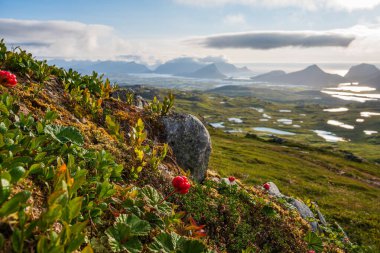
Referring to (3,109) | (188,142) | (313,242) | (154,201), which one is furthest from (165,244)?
(188,142)

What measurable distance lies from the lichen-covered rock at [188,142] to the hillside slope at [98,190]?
598 millimetres

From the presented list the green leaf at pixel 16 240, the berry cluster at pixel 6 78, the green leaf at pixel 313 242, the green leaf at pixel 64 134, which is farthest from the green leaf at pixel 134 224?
the green leaf at pixel 313 242

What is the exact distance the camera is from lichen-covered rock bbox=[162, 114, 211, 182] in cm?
1366

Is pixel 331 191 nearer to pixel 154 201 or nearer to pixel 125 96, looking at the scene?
pixel 125 96

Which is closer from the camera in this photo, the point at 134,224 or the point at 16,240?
the point at 16,240

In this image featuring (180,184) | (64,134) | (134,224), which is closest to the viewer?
(134,224)

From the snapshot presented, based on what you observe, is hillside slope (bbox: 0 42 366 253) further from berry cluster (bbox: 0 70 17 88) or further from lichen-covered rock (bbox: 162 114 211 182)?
lichen-covered rock (bbox: 162 114 211 182)

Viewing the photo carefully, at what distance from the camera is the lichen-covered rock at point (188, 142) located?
1366 cm

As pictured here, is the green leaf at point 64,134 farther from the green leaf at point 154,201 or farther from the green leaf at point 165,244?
the green leaf at point 165,244

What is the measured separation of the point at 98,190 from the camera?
555 centimetres

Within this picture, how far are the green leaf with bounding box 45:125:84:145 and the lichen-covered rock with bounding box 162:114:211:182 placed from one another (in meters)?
6.93

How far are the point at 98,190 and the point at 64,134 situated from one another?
1.75 metres

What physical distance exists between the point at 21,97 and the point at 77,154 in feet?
11.7

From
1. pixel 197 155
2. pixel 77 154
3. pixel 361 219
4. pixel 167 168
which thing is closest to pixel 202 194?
pixel 167 168
